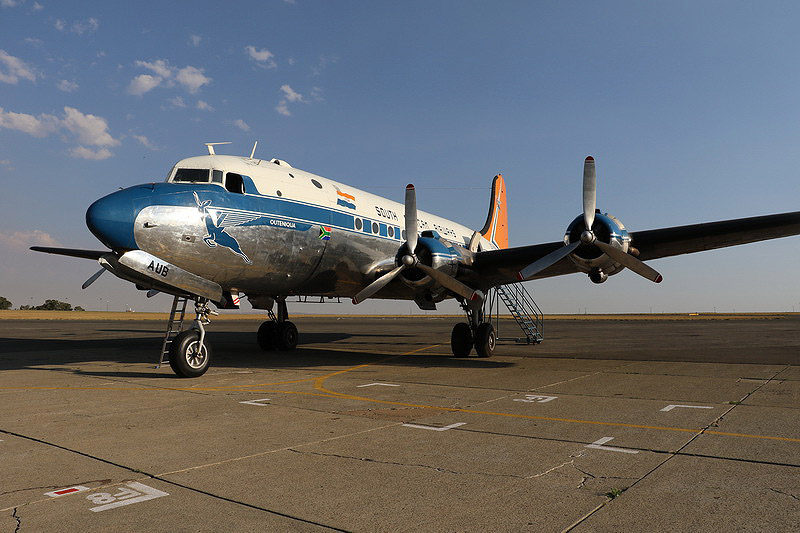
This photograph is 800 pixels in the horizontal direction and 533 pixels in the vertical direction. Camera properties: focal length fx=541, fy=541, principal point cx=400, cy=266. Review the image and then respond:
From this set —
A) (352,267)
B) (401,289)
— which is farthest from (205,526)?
(401,289)

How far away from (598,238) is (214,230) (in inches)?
343

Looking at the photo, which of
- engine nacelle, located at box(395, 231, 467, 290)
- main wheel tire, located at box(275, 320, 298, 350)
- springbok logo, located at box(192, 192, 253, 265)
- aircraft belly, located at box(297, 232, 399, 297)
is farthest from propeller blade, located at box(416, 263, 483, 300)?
main wheel tire, located at box(275, 320, 298, 350)

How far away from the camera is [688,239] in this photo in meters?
13.0

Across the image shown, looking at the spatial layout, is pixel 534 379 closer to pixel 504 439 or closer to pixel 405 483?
pixel 504 439

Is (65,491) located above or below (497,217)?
below

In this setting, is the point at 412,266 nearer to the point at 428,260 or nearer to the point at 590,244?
the point at 428,260

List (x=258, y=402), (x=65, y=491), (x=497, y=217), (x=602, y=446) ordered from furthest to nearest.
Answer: (x=497, y=217) < (x=258, y=402) < (x=602, y=446) < (x=65, y=491)

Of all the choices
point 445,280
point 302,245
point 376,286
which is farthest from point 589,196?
point 302,245

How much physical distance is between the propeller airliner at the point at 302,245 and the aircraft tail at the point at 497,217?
9.86 metres

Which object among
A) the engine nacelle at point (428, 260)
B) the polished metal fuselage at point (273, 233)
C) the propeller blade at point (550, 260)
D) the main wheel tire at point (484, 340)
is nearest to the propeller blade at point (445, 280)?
the engine nacelle at point (428, 260)

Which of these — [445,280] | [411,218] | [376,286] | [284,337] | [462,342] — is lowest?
[462,342]

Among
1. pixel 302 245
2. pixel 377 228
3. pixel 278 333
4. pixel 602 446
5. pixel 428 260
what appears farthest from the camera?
pixel 278 333

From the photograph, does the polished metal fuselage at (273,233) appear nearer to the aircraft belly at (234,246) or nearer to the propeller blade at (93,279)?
the aircraft belly at (234,246)

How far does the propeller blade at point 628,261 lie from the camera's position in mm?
12258
